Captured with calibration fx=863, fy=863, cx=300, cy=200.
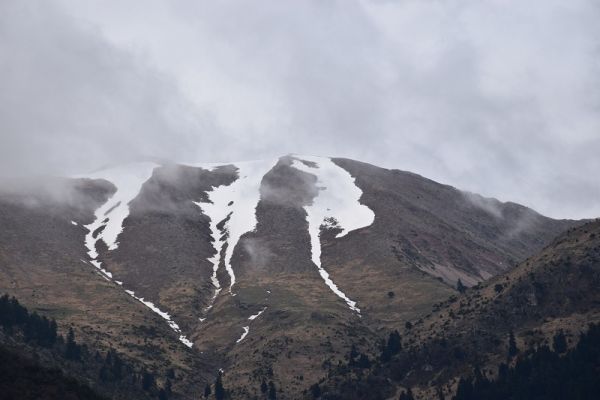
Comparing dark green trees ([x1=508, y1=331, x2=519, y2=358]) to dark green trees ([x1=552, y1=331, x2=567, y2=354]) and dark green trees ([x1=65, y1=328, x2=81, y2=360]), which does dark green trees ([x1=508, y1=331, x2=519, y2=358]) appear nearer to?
dark green trees ([x1=552, y1=331, x2=567, y2=354])

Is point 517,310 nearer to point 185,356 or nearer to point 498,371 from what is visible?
point 498,371

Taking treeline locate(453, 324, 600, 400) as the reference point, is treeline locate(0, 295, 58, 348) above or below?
above

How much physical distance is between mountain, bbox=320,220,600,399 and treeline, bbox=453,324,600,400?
374mm

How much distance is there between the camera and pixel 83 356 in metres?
168

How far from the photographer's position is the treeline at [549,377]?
14138 centimetres

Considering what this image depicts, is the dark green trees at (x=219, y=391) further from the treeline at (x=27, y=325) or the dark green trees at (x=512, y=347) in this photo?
the dark green trees at (x=512, y=347)

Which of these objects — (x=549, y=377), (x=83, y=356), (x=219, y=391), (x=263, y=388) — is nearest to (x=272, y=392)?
(x=263, y=388)

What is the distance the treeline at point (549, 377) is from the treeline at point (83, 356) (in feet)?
191

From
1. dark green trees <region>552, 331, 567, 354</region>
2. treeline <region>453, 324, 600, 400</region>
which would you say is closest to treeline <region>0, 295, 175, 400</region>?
treeline <region>453, 324, 600, 400</region>

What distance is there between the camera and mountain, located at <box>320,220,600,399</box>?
513ft

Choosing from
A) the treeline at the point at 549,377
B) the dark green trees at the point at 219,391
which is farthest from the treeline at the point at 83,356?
the treeline at the point at 549,377

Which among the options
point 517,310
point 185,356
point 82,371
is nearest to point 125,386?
point 82,371

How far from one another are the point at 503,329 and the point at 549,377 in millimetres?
22545

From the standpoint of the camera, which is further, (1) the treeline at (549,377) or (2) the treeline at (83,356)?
(2) the treeline at (83,356)
